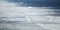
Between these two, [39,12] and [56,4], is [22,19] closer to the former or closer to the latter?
[39,12]

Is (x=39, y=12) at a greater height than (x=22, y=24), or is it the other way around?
(x=39, y=12)

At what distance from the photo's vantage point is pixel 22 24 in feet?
4.93

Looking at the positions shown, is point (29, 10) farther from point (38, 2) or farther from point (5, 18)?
point (5, 18)

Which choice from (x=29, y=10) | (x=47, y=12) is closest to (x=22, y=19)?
(x=29, y=10)

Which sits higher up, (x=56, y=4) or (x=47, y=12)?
(x=56, y=4)

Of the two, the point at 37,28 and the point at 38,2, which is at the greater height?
the point at 38,2

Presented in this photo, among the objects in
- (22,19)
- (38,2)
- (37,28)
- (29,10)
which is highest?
(38,2)

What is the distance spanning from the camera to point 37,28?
1.51 metres

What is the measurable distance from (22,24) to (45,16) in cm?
43

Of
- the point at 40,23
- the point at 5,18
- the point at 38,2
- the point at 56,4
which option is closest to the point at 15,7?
the point at 5,18

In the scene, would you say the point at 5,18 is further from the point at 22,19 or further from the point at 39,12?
the point at 39,12

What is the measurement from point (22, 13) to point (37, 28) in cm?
38

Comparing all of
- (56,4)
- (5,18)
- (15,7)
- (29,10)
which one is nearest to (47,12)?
(56,4)

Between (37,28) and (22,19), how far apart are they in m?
0.32
